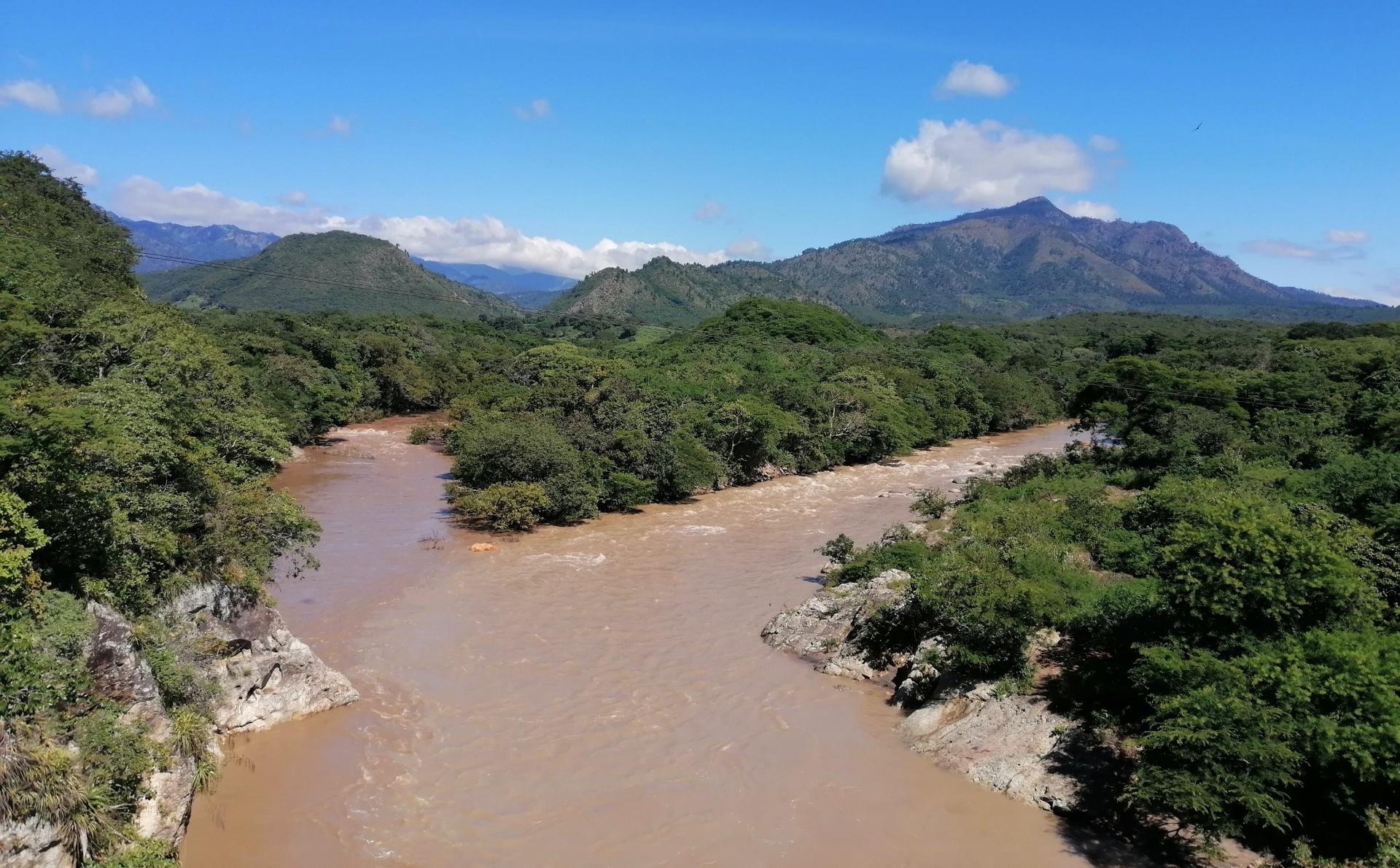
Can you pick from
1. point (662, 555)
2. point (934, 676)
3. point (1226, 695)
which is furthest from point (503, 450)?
point (1226, 695)

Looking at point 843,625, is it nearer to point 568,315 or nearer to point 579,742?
point 579,742

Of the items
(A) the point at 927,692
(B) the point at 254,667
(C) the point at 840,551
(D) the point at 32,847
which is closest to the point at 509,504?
(C) the point at 840,551

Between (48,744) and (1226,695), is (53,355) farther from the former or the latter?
(1226,695)

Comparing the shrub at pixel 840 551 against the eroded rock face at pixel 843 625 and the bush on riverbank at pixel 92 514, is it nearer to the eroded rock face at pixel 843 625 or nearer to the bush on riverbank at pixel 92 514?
the eroded rock face at pixel 843 625

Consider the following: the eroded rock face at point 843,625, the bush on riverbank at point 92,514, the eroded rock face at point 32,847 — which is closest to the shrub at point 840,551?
the eroded rock face at point 843,625

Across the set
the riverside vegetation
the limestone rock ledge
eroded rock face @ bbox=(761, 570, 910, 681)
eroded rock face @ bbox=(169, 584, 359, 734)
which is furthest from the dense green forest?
the limestone rock ledge
